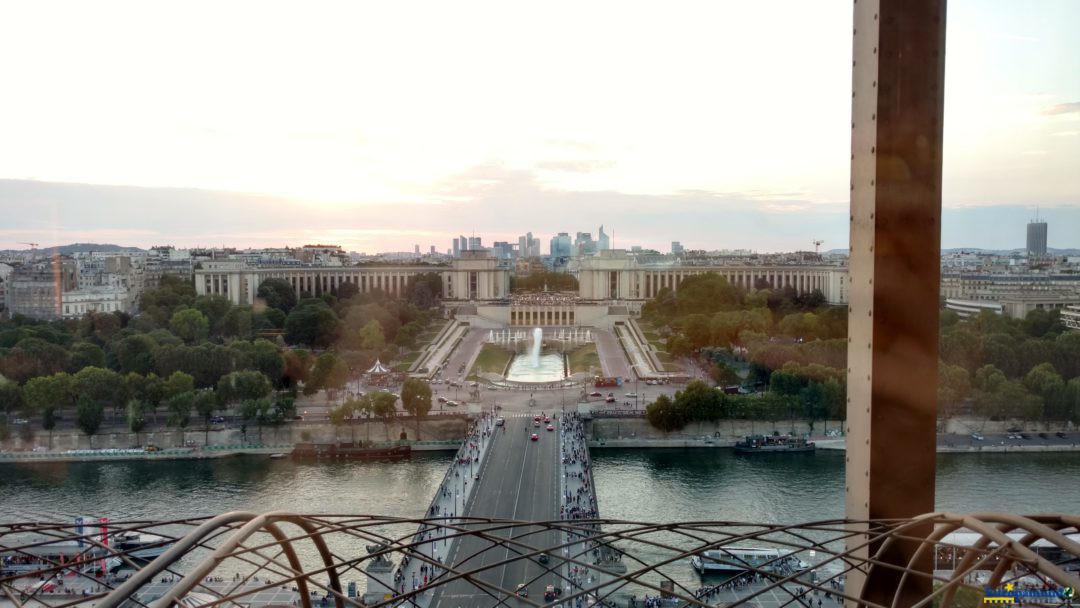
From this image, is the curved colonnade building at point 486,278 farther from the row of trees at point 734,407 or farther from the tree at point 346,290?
the row of trees at point 734,407

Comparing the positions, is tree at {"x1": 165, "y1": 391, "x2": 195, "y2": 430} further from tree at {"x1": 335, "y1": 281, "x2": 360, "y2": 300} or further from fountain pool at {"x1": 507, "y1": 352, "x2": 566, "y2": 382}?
tree at {"x1": 335, "y1": 281, "x2": 360, "y2": 300}

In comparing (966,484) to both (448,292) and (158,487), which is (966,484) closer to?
(158,487)

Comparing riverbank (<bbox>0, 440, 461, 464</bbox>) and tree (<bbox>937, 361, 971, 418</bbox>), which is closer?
tree (<bbox>937, 361, 971, 418</bbox>)

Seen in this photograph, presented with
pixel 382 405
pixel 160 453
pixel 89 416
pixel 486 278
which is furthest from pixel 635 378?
pixel 486 278

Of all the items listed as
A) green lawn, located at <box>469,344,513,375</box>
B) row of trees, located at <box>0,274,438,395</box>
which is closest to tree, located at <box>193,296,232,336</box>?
row of trees, located at <box>0,274,438,395</box>

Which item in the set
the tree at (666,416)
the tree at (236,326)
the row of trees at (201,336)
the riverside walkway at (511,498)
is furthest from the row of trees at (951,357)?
the tree at (236,326)
